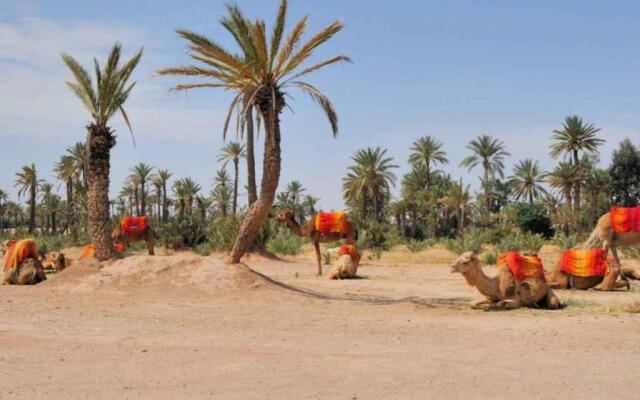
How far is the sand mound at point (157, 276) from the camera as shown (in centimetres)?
1408

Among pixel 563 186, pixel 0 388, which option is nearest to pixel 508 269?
pixel 0 388

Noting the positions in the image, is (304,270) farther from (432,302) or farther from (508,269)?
(508,269)

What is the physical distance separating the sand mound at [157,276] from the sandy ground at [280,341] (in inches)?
1.5

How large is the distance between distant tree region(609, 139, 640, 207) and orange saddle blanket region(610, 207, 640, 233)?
44.8 m

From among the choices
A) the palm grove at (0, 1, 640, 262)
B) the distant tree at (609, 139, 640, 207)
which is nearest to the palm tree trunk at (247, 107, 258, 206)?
the palm grove at (0, 1, 640, 262)

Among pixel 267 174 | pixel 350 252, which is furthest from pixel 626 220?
pixel 267 174

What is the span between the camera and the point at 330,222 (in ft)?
69.2

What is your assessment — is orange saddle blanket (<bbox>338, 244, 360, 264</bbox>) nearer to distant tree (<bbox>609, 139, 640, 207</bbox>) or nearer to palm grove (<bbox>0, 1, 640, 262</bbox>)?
palm grove (<bbox>0, 1, 640, 262</bbox>)

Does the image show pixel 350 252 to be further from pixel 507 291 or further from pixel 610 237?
pixel 507 291

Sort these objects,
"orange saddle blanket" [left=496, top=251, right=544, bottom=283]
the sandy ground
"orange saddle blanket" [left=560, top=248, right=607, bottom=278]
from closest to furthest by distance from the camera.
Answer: the sandy ground
"orange saddle blanket" [left=496, top=251, right=544, bottom=283]
"orange saddle blanket" [left=560, top=248, right=607, bottom=278]

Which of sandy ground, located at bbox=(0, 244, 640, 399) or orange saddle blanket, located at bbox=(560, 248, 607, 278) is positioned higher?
orange saddle blanket, located at bbox=(560, 248, 607, 278)

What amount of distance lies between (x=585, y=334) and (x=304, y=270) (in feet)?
47.4

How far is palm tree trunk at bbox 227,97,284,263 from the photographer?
14992mm

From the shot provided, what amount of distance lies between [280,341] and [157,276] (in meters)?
6.12
